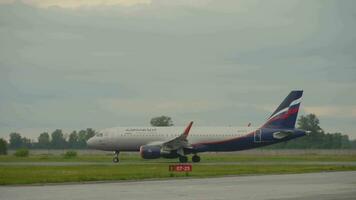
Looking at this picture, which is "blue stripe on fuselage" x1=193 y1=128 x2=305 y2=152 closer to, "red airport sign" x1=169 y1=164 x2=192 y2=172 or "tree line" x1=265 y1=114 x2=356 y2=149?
"red airport sign" x1=169 y1=164 x2=192 y2=172

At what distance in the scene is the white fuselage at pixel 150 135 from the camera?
215ft

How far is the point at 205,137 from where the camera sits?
65.9 m

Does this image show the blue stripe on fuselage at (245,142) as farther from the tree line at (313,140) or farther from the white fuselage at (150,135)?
the tree line at (313,140)

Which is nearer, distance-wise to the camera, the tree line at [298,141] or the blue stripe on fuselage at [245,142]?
the blue stripe on fuselage at [245,142]

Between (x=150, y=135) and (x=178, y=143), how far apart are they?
490cm

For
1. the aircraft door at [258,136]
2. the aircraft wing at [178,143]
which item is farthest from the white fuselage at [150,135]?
the aircraft wing at [178,143]

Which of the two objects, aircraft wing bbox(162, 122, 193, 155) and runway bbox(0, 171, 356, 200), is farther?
aircraft wing bbox(162, 122, 193, 155)

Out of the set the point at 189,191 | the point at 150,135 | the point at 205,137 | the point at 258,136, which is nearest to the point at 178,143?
the point at 205,137

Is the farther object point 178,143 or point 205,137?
point 205,137

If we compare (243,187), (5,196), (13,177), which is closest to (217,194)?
(243,187)

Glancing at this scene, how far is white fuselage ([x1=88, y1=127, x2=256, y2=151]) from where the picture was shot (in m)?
65.5

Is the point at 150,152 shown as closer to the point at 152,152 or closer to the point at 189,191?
the point at 152,152

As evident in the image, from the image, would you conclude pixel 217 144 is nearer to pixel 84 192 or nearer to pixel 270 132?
pixel 270 132

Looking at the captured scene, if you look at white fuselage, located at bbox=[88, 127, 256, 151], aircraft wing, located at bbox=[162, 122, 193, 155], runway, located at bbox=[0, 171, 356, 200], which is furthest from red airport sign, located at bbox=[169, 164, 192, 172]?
white fuselage, located at bbox=[88, 127, 256, 151]
